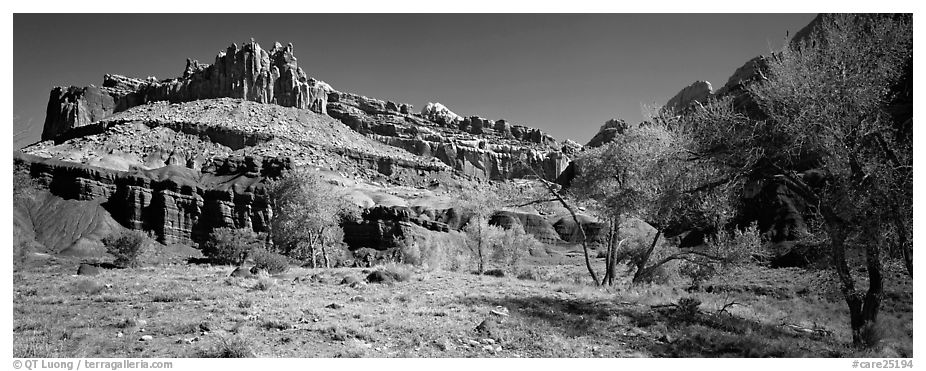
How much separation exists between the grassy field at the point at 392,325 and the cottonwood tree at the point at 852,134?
205 centimetres

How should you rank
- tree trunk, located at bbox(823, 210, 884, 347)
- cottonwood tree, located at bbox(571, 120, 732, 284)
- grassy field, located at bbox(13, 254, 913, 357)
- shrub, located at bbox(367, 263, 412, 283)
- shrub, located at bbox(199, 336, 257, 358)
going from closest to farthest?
shrub, located at bbox(199, 336, 257, 358), grassy field, located at bbox(13, 254, 913, 357), tree trunk, located at bbox(823, 210, 884, 347), cottonwood tree, located at bbox(571, 120, 732, 284), shrub, located at bbox(367, 263, 412, 283)

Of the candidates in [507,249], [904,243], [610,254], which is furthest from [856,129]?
[507,249]

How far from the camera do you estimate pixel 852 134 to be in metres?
11.3

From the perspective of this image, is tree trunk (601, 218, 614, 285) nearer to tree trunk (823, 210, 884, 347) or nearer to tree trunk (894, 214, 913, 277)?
tree trunk (823, 210, 884, 347)

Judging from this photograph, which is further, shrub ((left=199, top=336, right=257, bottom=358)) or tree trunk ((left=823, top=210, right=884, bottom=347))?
tree trunk ((left=823, top=210, right=884, bottom=347))

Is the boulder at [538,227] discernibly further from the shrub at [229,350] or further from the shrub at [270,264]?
the shrub at [229,350]

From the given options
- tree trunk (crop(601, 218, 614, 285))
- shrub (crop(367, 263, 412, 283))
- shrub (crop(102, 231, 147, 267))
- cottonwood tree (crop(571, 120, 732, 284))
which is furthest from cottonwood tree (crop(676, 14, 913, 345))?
shrub (crop(102, 231, 147, 267))

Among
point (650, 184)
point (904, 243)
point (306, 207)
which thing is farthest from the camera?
point (306, 207)

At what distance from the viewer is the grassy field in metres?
9.78

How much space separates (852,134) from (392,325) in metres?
11.4

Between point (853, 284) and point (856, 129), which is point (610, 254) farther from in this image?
point (856, 129)

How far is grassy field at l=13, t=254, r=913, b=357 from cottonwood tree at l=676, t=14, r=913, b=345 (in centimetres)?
205
